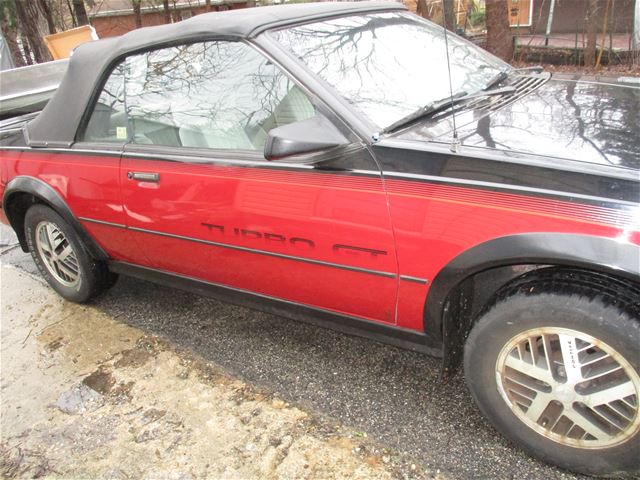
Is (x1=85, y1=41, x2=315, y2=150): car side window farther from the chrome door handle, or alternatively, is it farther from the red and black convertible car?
the chrome door handle

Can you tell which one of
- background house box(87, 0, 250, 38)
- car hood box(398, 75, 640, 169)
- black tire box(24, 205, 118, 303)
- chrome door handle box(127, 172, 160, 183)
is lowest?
black tire box(24, 205, 118, 303)

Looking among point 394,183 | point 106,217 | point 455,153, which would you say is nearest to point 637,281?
point 455,153

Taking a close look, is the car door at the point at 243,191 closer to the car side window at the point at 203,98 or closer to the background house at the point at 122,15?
the car side window at the point at 203,98

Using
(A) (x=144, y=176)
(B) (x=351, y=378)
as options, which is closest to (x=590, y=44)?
(B) (x=351, y=378)

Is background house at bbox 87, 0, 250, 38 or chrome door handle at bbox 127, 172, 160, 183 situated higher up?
background house at bbox 87, 0, 250, 38

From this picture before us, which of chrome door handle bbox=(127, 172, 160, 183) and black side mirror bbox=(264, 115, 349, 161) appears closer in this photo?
black side mirror bbox=(264, 115, 349, 161)

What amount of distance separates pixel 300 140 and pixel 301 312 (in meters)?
0.88

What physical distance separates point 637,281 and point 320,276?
118 centimetres

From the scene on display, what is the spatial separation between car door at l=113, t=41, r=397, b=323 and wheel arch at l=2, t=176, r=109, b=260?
1.63ft

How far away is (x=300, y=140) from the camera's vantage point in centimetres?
199

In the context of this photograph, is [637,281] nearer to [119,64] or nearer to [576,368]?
[576,368]

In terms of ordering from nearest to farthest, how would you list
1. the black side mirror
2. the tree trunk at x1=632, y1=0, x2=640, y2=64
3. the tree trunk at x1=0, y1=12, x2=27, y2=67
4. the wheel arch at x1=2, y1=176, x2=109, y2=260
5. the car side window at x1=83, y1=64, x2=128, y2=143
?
the black side mirror
the car side window at x1=83, y1=64, x2=128, y2=143
the wheel arch at x1=2, y1=176, x2=109, y2=260
the tree trunk at x1=632, y1=0, x2=640, y2=64
the tree trunk at x1=0, y1=12, x2=27, y2=67

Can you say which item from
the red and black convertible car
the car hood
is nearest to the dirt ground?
the red and black convertible car

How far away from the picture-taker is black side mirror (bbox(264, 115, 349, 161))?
1983 millimetres
